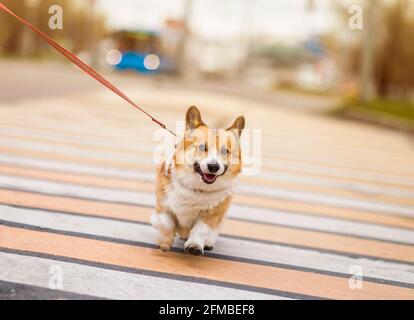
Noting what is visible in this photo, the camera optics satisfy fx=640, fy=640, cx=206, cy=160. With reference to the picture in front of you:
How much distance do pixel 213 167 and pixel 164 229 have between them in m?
0.58

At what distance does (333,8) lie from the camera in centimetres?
3547

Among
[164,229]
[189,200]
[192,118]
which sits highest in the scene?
[192,118]

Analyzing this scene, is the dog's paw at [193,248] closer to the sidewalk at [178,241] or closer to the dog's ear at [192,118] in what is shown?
the sidewalk at [178,241]

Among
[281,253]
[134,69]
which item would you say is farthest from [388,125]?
[134,69]

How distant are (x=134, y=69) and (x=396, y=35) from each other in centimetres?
1669

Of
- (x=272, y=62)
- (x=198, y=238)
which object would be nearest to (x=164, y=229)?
(x=198, y=238)

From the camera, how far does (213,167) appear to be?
357cm

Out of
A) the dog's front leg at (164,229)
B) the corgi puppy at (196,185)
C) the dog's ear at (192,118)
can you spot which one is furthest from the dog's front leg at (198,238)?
the dog's ear at (192,118)

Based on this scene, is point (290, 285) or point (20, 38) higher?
point (20, 38)

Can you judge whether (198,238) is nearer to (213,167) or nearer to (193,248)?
(193,248)

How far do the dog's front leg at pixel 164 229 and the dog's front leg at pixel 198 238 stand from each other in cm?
13

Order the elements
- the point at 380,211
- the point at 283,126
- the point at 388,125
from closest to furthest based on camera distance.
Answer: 1. the point at 380,211
2. the point at 283,126
3. the point at 388,125

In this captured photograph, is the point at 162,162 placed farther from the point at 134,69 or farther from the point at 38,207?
the point at 134,69

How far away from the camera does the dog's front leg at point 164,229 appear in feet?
12.7
